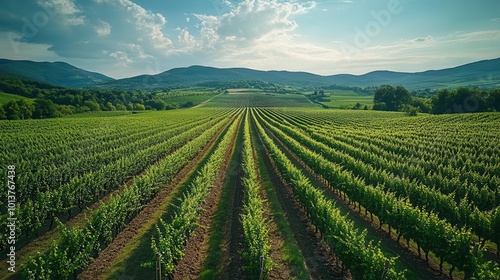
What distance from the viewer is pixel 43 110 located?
82562 mm

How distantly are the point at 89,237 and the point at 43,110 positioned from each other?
91.1m

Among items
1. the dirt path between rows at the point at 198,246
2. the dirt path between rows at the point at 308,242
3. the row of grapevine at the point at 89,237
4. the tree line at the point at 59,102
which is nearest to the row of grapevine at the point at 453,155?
the dirt path between rows at the point at 308,242

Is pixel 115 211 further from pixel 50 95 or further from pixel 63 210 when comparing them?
pixel 50 95

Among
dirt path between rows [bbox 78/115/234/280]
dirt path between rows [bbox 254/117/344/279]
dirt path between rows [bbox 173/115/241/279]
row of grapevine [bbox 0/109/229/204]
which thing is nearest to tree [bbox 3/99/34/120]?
row of grapevine [bbox 0/109/229/204]

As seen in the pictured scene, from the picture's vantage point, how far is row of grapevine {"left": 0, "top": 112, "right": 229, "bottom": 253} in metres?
14.2

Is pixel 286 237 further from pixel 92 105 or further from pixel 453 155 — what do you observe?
pixel 92 105

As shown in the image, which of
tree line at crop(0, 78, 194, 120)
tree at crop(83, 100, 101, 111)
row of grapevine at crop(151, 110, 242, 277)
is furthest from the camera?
tree at crop(83, 100, 101, 111)

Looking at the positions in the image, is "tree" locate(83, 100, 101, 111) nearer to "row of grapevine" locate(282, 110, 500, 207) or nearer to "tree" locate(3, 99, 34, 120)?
"tree" locate(3, 99, 34, 120)

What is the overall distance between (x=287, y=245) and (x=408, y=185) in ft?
36.0

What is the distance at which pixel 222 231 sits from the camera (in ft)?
53.1

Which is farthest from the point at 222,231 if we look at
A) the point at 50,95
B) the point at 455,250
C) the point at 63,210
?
the point at 50,95

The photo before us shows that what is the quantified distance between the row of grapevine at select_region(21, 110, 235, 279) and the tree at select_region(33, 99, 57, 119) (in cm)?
8132

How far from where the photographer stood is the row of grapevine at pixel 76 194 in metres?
14.2

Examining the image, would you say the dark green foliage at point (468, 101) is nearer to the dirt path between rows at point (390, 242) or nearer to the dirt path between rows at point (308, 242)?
the dirt path between rows at point (390, 242)
